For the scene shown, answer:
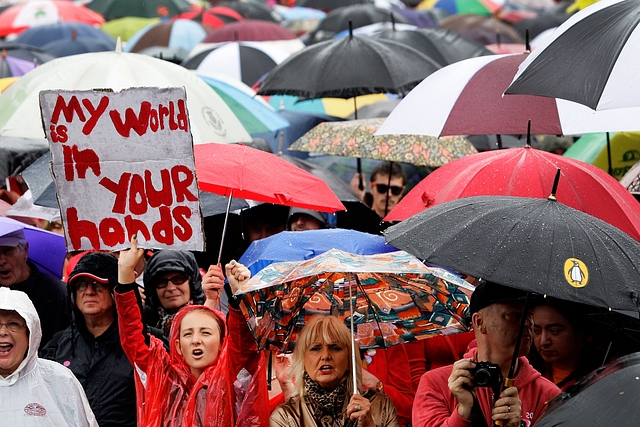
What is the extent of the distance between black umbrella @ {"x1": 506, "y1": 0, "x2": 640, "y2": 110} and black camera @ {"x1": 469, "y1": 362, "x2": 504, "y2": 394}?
130cm

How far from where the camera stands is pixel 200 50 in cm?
1381

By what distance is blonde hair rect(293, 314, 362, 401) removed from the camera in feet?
15.8

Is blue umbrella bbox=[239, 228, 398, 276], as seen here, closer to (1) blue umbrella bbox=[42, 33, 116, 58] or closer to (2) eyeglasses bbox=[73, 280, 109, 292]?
(2) eyeglasses bbox=[73, 280, 109, 292]

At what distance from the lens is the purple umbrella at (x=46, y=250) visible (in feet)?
22.3

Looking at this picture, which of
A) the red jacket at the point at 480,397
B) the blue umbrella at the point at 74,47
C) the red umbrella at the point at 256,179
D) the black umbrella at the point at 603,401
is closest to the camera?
the black umbrella at the point at 603,401

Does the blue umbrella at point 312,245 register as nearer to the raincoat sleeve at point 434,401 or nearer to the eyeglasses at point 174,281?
the eyeglasses at point 174,281

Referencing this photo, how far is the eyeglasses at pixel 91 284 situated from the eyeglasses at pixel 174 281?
45 centimetres

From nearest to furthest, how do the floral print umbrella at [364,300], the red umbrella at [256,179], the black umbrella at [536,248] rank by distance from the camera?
1. the black umbrella at [536,248]
2. the floral print umbrella at [364,300]
3. the red umbrella at [256,179]

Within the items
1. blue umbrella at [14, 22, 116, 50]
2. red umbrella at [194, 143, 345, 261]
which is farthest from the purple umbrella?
blue umbrella at [14, 22, 116, 50]

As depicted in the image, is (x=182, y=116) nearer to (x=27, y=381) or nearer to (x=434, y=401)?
(x=27, y=381)

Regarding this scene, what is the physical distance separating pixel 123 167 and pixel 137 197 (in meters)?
0.13

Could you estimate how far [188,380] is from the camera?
17.2 ft

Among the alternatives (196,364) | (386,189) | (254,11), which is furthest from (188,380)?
(254,11)

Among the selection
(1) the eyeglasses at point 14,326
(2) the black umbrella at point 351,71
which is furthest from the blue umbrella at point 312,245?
(2) the black umbrella at point 351,71
